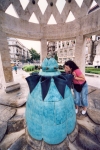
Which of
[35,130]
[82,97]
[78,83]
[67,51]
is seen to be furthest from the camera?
[67,51]

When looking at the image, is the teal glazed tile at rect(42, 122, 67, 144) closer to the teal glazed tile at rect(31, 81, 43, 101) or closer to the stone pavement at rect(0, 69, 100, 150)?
the stone pavement at rect(0, 69, 100, 150)

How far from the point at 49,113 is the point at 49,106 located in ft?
0.45

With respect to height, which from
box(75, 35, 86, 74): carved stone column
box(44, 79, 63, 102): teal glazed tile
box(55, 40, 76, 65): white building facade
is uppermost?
box(55, 40, 76, 65): white building facade

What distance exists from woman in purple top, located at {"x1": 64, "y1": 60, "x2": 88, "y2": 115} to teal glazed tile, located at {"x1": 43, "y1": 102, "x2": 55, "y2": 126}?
3.80 ft

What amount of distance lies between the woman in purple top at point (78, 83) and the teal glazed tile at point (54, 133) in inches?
48.2

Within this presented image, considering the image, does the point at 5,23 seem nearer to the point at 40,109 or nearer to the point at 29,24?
the point at 29,24

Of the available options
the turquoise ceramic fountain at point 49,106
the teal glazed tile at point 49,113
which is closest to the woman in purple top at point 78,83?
the turquoise ceramic fountain at point 49,106

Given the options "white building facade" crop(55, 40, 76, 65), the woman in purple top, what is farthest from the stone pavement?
"white building facade" crop(55, 40, 76, 65)

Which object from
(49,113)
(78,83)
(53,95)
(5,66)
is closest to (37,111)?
(49,113)

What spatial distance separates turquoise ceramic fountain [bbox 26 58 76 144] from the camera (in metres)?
1.46

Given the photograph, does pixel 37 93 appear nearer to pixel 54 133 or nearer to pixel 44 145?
pixel 54 133

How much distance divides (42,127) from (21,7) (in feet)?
19.5

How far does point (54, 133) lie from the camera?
153 centimetres

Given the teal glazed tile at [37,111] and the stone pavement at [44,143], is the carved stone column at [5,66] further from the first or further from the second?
the teal glazed tile at [37,111]
